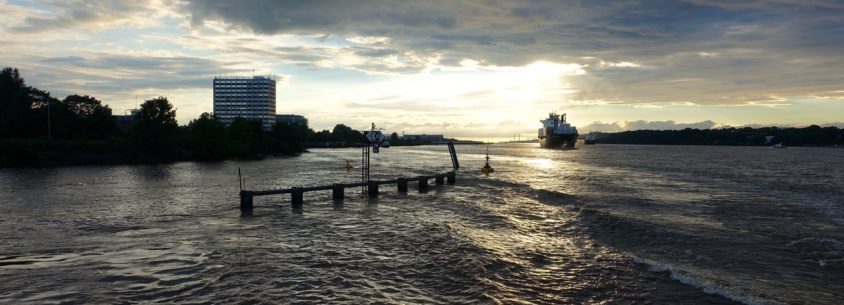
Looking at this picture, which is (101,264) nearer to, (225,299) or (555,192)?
(225,299)

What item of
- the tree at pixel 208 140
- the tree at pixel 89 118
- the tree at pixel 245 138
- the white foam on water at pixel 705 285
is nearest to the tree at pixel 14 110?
the tree at pixel 89 118

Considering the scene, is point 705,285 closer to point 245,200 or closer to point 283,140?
point 245,200

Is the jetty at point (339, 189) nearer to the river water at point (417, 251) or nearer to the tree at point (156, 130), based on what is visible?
the river water at point (417, 251)

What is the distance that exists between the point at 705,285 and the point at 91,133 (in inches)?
4554

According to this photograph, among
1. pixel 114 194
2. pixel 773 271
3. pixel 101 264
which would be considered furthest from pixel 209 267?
pixel 114 194

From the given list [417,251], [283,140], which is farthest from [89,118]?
[417,251]

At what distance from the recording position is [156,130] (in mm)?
92000

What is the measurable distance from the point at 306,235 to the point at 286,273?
6445mm

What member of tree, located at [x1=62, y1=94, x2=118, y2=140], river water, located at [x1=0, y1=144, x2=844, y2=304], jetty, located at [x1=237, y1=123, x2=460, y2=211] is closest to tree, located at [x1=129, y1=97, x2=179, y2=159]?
tree, located at [x1=62, y1=94, x2=118, y2=140]

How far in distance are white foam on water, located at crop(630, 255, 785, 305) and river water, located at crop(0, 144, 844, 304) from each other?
0.19 feet

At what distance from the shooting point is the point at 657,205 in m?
33.6

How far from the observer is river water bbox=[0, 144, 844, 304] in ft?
46.2

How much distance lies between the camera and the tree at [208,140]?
10062cm

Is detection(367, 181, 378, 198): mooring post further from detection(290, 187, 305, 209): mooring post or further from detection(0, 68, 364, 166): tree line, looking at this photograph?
detection(0, 68, 364, 166): tree line
